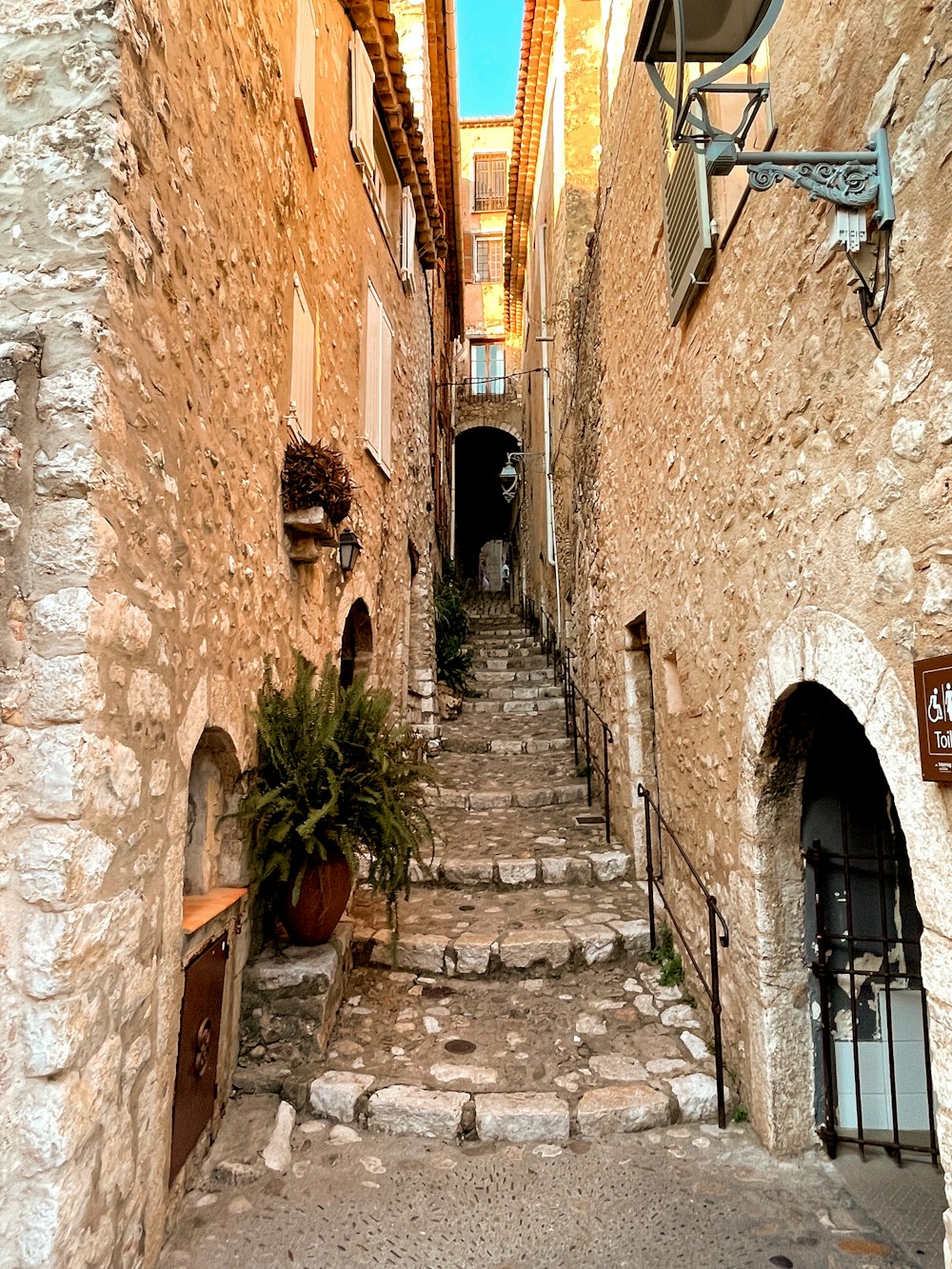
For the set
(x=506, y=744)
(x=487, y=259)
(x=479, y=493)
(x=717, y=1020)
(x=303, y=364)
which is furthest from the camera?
(x=487, y=259)

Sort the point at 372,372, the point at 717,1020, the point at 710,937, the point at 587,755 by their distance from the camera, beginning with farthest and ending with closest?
the point at 587,755 < the point at 372,372 < the point at 710,937 < the point at 717,1020

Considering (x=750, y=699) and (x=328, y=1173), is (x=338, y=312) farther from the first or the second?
(x=328, y=1173)

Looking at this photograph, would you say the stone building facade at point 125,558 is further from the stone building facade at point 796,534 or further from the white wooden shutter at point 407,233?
the white wooden shutter at point 407,233

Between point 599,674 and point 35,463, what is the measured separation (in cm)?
541

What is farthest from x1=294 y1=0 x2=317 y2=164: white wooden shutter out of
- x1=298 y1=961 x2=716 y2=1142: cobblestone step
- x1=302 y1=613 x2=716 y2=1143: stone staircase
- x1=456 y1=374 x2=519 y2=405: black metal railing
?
x1=456 y1=374 x2=519 y2=405: black metal railing

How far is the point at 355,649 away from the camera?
704 cm

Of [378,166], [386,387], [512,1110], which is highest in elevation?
[378,166]

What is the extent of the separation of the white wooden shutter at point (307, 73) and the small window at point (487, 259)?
22.1 meters

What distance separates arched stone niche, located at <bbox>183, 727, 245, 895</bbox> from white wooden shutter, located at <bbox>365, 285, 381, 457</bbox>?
13.0ft

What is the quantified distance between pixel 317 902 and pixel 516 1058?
125cm

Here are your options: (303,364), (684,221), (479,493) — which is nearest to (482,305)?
(479,493)

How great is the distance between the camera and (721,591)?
132 inches

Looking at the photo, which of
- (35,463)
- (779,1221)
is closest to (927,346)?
(35,463)

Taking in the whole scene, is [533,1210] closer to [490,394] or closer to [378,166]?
[378,166]
